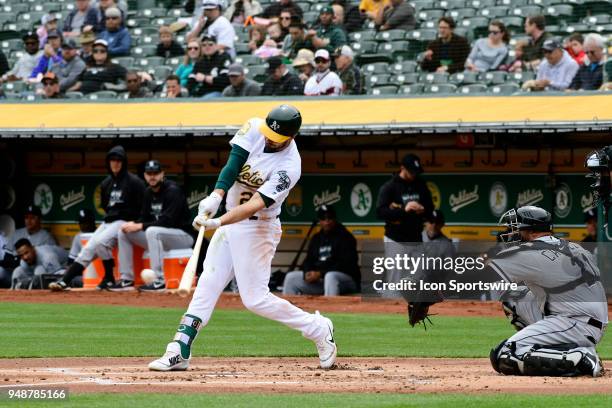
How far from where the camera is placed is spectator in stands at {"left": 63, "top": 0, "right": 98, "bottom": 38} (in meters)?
18.9

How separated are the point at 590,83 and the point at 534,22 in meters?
1.26

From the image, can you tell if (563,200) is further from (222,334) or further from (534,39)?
(222,334)

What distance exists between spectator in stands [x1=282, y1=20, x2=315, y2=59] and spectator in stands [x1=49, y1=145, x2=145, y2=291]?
296cm

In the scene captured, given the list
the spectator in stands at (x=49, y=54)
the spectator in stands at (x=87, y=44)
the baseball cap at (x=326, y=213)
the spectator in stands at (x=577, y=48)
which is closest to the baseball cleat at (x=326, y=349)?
the baseball cap at (x=326, y=213)

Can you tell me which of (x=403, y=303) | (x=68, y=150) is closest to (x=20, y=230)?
(x=68, y=150)

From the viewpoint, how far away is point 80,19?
19.3 meters

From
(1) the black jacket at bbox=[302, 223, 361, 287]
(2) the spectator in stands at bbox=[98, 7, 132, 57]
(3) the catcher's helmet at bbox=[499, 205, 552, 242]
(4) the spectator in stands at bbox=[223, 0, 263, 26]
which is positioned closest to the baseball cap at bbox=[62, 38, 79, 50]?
(2) the spectator in stands at bbox=[98, 7, 132, 57]

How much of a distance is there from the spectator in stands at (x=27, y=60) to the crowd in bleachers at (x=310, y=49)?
21mm

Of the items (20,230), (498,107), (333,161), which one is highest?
(498,107)

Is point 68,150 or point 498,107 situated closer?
point 498,107

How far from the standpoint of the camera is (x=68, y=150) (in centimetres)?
1736

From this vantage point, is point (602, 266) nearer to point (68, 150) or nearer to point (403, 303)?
point (403, 303)

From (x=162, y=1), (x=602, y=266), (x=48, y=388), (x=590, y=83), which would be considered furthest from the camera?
(x=162, y=1)

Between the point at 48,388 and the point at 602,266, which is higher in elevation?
the point at 48,388
